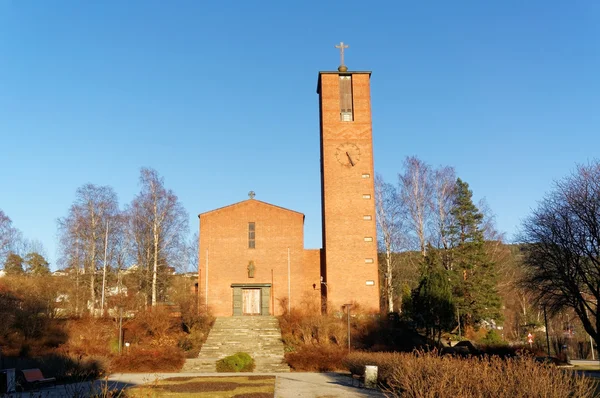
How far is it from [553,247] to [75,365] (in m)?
22.5

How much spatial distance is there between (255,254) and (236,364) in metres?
12.8

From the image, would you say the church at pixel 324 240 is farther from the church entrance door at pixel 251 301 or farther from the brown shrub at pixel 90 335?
the brown shrub at pixel 90 335

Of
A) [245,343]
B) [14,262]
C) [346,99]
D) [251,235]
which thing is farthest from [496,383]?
[14,262]

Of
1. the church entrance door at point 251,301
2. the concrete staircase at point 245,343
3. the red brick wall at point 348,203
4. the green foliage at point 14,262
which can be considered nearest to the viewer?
the concrete staircase at point 245,343

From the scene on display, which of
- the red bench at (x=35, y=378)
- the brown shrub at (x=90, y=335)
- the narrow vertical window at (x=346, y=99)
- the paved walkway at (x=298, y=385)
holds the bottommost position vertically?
the paved walkway at (x=298, y=385)

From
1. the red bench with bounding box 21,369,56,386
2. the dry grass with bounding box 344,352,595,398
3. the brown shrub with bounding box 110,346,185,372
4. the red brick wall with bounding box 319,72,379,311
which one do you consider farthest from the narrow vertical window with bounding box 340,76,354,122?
the dry grass with bounding box 344,352,595,398

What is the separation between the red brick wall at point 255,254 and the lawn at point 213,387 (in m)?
14.6

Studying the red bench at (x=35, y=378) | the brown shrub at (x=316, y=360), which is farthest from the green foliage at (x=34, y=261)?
the red bench at (x=35, y=378)

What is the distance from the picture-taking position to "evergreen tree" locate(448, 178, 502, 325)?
36812 mm

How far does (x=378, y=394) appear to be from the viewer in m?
16.1

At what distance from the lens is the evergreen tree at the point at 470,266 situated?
1449 inches

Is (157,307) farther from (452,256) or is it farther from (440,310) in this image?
(452,256)

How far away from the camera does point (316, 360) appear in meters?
25.7

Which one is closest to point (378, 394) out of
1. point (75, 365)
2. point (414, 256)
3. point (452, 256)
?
point (75, 365)
